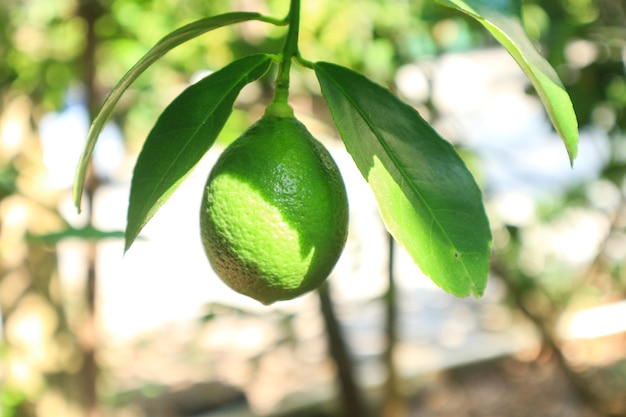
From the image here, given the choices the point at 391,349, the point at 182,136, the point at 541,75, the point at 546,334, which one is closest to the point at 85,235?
the point at 182,136

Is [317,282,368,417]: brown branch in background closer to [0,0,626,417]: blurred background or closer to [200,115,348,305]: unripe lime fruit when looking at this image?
[0,0,626,417]: blurred background

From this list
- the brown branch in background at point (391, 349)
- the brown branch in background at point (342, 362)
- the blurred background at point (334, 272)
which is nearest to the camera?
the brown branch in background at point (391, 349)

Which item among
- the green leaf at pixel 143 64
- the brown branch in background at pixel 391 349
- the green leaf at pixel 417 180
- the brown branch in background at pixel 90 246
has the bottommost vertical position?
the green leaf at pixel 417 180

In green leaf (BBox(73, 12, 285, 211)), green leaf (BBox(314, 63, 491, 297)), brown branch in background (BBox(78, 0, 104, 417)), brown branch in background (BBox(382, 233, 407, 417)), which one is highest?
brown branch in background (BBox(78, 0, 104, 417))

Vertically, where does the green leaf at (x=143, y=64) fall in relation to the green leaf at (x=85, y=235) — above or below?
below

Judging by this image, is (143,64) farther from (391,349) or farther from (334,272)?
(334,272)

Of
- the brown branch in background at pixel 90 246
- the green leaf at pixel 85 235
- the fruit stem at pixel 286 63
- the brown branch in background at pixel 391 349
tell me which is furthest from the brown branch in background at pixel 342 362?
the fruit stem at pixel 286 63

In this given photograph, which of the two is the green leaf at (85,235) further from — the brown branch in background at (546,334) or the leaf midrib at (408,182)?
the brown branch in background at (546,334)

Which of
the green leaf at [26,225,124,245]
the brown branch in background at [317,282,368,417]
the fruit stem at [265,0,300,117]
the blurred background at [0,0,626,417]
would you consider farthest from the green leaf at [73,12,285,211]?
the brown branch in background at [317,282,368,417]
